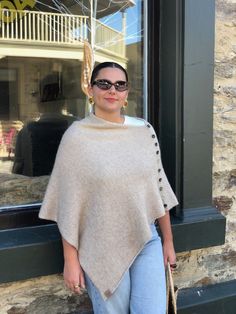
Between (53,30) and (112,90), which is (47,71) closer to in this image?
(53,30)

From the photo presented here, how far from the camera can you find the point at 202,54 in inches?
119

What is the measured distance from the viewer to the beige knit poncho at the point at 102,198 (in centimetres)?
207

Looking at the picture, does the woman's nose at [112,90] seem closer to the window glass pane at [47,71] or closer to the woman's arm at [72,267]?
the woman's arm at [72,267]

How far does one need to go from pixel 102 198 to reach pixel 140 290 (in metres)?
0.44

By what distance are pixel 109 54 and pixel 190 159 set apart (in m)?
0.87

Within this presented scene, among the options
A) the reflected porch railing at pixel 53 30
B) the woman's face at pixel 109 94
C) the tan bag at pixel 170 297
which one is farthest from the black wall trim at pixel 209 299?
the reflected porch railing at pixel 53 30

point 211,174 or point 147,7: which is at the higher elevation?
point 147,7

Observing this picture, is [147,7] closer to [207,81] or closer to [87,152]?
[207,81]

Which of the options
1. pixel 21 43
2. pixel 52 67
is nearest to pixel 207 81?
pixel 52 67

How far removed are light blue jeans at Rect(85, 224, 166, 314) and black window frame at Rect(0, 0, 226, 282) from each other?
0.78 m

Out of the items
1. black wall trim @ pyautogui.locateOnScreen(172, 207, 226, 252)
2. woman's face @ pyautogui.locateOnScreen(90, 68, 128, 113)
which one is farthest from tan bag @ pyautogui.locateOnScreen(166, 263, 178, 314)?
woman's face @ pyautogui.locateOnScreen(90, 68, 128, 113)

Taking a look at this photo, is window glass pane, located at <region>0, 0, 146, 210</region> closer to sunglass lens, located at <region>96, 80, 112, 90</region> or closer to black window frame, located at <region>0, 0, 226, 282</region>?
black window frame, located at <region>0, 0, 226, 282</region>

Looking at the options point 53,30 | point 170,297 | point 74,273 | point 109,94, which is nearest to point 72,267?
point 74,273

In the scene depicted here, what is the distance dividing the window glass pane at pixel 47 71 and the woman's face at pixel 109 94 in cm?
95
